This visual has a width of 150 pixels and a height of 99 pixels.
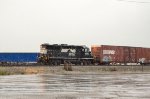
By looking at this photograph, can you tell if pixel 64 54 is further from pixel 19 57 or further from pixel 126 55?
pixel 19 57

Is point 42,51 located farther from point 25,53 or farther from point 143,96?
point 143,96

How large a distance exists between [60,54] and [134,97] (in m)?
43.7

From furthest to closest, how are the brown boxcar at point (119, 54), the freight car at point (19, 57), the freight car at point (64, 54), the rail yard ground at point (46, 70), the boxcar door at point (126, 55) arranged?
the freight car at point (19, 57)
the boxcar door at point (126, 55)
the brown boxcar at point (119, 54)
the freight car at point (64, 54)
the rail yard ground at point (46, 70)

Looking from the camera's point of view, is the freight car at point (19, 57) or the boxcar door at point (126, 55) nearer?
the boxcar door at point (126, 55)

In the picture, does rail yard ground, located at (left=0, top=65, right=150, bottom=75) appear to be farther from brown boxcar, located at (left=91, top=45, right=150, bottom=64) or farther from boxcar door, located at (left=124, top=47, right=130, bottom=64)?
boxcar door, located at (left=124, top=47, right=130, bottom=64)

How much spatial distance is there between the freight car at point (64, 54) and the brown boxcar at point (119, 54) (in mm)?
3425

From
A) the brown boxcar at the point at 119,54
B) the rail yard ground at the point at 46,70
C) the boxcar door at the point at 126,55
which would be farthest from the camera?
the boxcar door at the point at 126,55

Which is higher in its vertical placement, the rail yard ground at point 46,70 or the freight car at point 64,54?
the freight car at point 64,54

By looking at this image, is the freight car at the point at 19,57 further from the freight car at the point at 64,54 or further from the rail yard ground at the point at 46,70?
the rail yard ground at the point at 46,70

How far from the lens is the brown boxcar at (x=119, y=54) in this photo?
2630 inches

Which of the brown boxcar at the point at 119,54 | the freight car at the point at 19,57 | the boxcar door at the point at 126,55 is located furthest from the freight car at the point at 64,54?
the freight car at the point at 19,57

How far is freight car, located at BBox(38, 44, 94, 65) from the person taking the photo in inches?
2389

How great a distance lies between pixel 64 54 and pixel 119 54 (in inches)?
441

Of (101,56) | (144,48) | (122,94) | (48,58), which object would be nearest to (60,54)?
(48,58)
